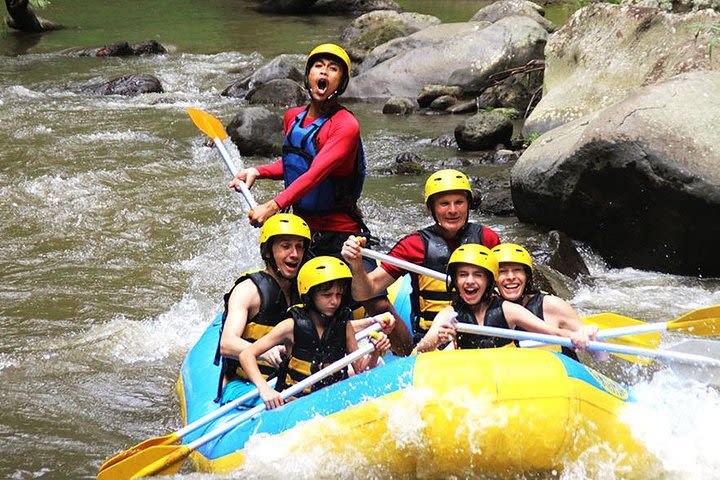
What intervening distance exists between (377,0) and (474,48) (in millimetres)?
11409

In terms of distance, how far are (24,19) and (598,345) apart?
18766 millimetres

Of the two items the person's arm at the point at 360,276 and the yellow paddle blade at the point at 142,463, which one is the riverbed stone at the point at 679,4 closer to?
the person's arm at the point at 360,276

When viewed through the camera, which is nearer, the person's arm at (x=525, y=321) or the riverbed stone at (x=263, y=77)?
the person's arm at (x=525, y=321)

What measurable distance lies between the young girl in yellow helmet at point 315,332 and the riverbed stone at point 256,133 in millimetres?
6978

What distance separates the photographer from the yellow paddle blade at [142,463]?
416 cm

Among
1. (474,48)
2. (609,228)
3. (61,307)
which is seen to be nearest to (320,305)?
(61,307)

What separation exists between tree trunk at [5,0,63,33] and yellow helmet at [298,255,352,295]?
57.5ft

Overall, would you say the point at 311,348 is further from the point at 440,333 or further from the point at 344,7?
the point at 344,7

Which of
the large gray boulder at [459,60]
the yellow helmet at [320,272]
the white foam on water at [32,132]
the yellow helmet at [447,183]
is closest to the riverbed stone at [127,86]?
the white foam on water at [32,132]

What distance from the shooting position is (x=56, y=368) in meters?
6.02

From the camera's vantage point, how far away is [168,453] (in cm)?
421

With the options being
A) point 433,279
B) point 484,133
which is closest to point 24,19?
point 484,133

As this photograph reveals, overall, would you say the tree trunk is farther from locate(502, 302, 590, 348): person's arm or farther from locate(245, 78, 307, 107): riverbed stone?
locate(502, 302, 590, 348): person's arm

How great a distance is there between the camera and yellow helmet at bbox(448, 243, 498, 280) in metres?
4.45
